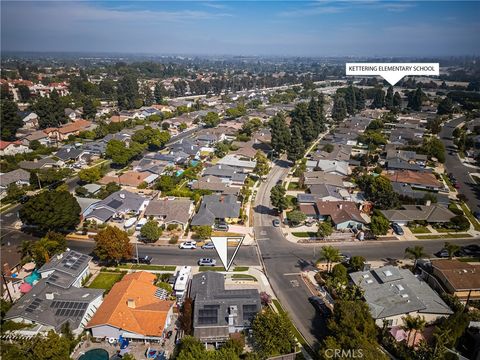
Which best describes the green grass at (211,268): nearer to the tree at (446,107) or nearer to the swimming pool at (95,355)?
the swimming pool at (95,355)

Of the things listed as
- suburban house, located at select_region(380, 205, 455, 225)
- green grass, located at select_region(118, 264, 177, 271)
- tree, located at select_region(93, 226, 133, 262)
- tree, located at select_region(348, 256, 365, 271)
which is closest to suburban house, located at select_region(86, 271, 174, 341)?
tree, located at select_region(93, 226, 133, 262)

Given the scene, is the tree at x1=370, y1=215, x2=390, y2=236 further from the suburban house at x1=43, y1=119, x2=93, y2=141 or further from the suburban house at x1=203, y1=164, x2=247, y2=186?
the suburban house at x1=43, y1=119, x2=93, y2=141

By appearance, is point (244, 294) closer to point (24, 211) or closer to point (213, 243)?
point (213, 243)

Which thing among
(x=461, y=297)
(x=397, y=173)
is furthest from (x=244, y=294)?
(x=397, y=173)

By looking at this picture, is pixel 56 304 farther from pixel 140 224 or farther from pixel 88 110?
pixel 88 110

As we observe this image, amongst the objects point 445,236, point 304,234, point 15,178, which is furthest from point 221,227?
point 15,178

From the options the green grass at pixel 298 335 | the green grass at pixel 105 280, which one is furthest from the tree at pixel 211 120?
the green grass at pixel 298 335

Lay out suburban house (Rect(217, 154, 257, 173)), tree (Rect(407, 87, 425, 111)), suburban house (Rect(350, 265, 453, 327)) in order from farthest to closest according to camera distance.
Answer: tree (Rect(407, 87, 425, 111)) < suburban house (Rect(217, 154, 257, 173)) < suburban house (Rect(350, 265, 453, 327))
